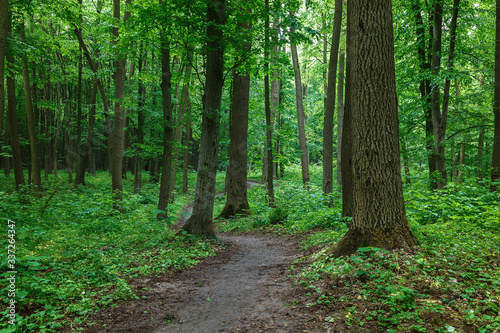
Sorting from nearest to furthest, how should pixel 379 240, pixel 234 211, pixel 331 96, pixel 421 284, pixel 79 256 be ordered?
pixel 421 284
pixel 379 240
pixel 79 256
pixel 331 96
pixel 234 211

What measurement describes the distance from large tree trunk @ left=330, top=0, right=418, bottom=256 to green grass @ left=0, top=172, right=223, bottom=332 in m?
3.68

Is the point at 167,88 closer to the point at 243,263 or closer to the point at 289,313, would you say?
the point at 243,263

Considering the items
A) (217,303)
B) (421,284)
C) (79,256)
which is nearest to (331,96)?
(421,284)

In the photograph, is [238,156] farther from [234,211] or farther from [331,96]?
[331,96]

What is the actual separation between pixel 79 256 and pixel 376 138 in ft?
19.4

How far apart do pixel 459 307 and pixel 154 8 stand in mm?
7727

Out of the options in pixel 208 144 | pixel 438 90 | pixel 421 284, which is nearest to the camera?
pixel 421 284

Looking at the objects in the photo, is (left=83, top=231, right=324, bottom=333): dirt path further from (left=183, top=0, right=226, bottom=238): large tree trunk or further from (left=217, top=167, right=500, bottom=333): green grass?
(left=183, top=0, right=226, bottom=238): large tree trunk

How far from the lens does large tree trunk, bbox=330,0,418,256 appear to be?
4.55m

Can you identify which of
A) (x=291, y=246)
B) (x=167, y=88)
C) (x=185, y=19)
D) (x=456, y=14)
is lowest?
(x=291, y=246)

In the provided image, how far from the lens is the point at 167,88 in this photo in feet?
29.8

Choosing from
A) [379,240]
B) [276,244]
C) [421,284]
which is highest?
[379,240]

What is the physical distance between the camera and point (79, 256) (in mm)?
5430

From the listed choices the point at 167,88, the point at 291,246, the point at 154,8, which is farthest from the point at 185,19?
the point at 291,246
